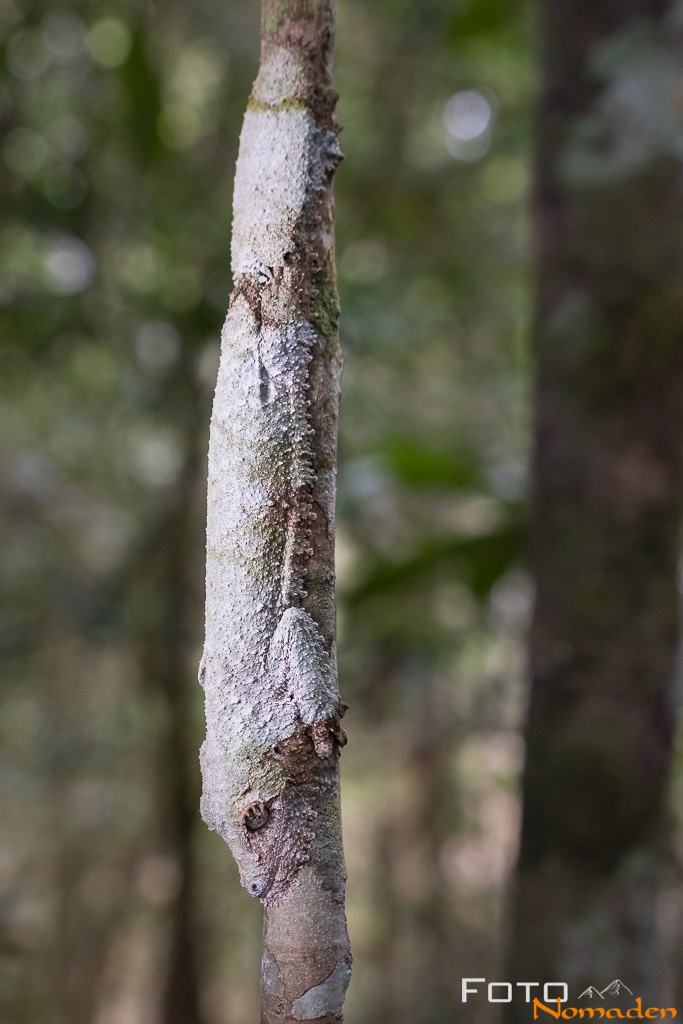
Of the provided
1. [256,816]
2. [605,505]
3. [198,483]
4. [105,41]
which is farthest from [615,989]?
[105,41]

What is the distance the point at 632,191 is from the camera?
103cm

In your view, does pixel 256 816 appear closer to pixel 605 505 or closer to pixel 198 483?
pixel 605 505

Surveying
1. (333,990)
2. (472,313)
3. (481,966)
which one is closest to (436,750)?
(481,966)

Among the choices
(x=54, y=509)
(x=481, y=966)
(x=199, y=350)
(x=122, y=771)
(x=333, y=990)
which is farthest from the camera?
(x=481, y=966)

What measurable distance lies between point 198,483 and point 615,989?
1118 mm

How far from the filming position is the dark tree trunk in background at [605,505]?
3.21 feet

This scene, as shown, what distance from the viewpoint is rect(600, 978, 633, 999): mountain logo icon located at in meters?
0.91

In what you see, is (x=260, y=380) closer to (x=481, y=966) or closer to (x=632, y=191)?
(x=632, y=191)

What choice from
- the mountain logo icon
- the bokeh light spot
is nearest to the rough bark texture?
the mountain logo icon

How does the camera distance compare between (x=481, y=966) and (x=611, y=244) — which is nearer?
(x=611, y=244)

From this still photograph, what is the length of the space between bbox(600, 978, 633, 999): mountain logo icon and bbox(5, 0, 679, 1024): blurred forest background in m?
0.47

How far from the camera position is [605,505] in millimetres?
1037

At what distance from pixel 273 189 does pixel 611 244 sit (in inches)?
33.1

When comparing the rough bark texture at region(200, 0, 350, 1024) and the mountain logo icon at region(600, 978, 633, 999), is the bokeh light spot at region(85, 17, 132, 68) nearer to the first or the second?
the rough bark texture at region(200, 0, 350, 1024)
